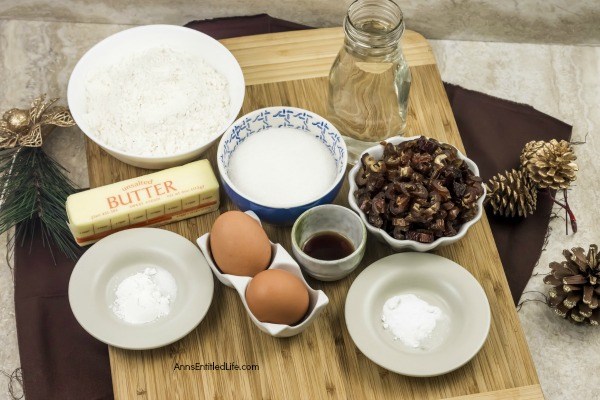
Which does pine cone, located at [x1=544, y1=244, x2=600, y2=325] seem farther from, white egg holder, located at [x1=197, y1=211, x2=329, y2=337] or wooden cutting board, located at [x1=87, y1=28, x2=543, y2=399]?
white egg holder, located at [x1=197, y1=211, x2=329, y2=337]

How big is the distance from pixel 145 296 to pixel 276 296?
0.28 metres

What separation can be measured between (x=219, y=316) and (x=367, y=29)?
63 centimetres

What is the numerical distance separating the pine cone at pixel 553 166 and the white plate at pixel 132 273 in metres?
0.78

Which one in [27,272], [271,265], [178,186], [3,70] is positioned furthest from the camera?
[3,70]

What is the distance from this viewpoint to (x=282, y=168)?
1.63 metres

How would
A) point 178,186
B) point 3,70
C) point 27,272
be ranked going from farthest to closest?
point 3,70, point 27,272, point 178,186

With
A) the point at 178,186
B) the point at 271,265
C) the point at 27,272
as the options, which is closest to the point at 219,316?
the point at 271,265

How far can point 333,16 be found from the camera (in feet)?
6.95

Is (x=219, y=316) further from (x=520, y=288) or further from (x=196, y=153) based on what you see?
(x=520, y=288)

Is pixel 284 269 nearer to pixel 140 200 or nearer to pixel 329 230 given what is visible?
pixel 329 230

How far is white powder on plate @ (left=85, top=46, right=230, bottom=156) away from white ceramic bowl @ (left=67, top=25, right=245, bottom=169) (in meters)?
0.01

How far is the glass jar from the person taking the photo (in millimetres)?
1566

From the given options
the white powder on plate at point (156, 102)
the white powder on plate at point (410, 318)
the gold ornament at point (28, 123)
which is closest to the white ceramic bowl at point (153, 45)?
the white powder on plate at point (156, 102)

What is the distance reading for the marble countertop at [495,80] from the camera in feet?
6.33
